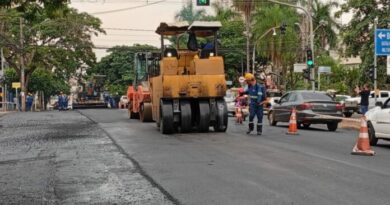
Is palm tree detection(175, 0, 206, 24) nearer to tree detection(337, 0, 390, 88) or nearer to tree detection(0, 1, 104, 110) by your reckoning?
tree detection(0, 1, 104, 110)

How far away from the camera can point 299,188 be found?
916 centimetres

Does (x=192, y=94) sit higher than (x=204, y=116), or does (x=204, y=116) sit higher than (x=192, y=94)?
(x=192, y=94)

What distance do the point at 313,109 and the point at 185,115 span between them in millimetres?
5929

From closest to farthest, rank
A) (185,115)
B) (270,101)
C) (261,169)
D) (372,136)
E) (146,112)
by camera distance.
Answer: (261,169), (372,136), (185,115), (146,112), (270,101)

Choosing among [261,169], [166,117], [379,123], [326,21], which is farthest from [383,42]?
[326,21]

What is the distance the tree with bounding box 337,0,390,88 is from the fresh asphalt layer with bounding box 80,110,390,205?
20503mm

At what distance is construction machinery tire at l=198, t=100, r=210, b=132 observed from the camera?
19558mm

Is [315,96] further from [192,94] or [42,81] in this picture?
[42,81]

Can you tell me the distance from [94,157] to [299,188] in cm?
577

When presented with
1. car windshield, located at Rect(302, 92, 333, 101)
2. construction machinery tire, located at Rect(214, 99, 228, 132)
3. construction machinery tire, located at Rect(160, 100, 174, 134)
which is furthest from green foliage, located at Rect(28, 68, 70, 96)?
construction machinery tire, located at Rect(214, 99, 228, 132)

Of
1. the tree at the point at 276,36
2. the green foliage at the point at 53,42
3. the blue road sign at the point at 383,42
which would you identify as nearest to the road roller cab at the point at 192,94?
the blue road sign at the point at 383,42

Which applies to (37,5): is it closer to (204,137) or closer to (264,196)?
(204,137)

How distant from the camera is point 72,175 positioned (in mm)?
11000

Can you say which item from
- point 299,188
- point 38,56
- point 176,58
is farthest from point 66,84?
point 299,188
